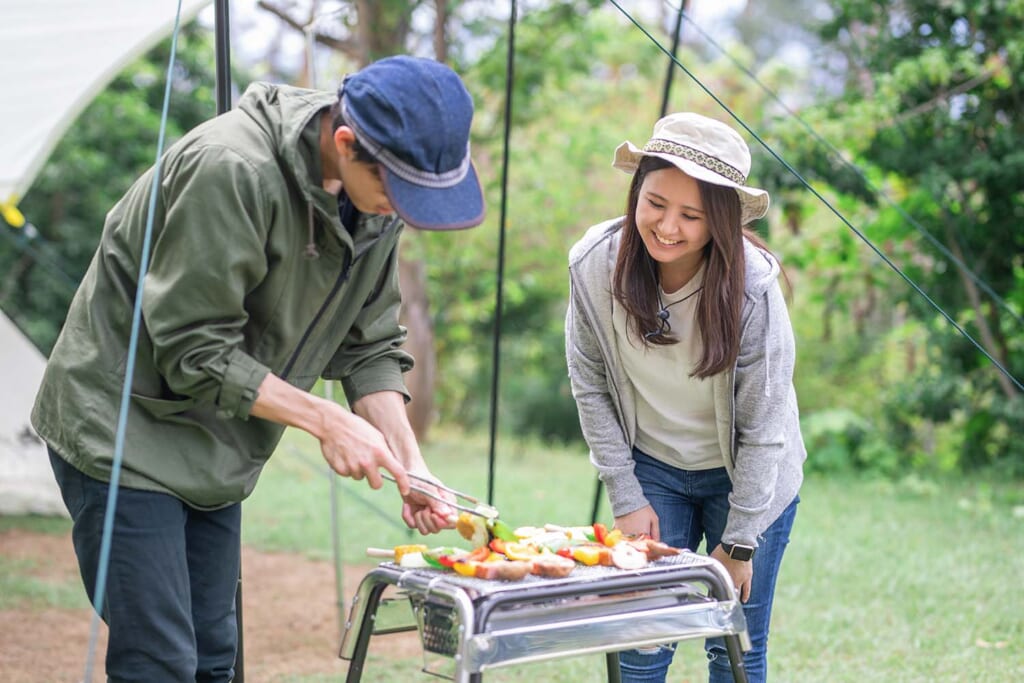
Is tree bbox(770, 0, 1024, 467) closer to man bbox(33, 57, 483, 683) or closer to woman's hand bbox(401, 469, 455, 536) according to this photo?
woman's hand bbox(401, 469, 455, 536)

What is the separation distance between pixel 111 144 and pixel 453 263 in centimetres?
365

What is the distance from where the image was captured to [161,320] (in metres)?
1.92

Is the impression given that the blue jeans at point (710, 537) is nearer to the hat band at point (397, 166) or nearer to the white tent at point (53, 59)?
the hat band at point (397, 166)

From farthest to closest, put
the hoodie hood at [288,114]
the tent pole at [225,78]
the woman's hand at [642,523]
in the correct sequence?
the tent pole at [225,78], the woman's hand at [642,523], the hoodie hood at [288,114]

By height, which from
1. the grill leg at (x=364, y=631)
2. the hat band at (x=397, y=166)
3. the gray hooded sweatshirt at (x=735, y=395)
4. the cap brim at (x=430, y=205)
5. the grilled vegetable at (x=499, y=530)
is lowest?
the grill leg at (x=364, y=631)

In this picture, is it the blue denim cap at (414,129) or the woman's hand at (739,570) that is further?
the woman's hand at (739,570)

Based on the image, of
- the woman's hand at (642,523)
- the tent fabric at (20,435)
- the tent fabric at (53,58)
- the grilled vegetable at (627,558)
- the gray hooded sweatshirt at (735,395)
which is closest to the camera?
the grilled vegetable at (627,558)

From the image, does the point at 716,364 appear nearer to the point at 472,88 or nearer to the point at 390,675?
the point at 390,675

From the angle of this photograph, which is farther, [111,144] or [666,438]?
[111,144]

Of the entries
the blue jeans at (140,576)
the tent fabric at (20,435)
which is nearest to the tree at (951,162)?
the tent fabric at (20,435)

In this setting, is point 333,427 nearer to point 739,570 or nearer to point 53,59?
point 739,570

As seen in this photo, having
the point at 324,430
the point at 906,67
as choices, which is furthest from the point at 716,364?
the point at 906,67

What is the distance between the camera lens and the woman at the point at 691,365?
244 cm

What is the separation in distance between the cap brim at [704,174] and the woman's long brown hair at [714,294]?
0.03m
